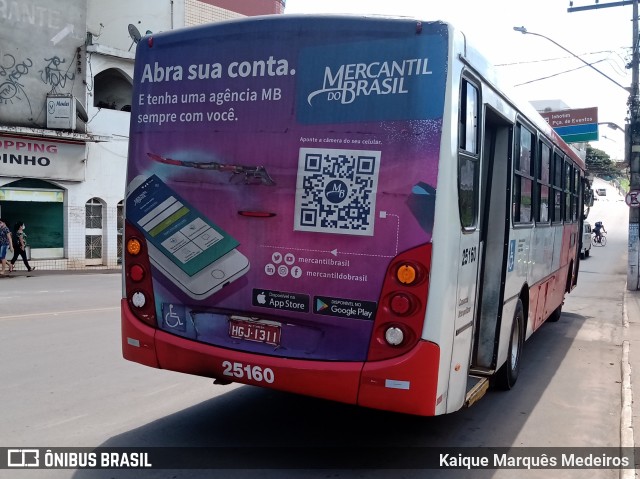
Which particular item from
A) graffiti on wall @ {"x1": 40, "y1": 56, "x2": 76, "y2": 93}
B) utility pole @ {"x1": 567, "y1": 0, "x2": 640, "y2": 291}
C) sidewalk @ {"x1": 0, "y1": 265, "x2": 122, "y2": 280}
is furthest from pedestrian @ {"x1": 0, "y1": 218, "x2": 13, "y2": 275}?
utility pole @ {"x1": 567, "y1": 0, "x2": 640, "y2": 291}

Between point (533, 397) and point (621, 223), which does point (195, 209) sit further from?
point (621, 223)

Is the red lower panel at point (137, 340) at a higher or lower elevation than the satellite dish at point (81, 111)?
lower

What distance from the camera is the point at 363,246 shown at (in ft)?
14.4

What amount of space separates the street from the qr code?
176 cm

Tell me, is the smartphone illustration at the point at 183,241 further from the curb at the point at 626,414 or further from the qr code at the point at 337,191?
the curb at the point at 626,414

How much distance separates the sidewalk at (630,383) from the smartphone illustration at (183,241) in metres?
3.32

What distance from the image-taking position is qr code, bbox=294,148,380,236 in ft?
14.4

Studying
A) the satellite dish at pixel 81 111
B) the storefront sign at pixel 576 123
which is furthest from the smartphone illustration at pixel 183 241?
the storefront sign at pixel 576 123

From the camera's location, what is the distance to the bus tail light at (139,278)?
5.15 metres

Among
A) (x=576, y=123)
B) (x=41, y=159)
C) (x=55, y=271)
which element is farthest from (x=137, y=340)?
(x=576, y=123)

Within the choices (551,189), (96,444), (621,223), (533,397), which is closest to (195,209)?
(96,444)

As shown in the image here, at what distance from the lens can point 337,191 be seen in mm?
4465

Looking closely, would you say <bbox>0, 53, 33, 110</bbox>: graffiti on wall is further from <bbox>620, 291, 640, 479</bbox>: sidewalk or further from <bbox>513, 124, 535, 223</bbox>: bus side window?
<bbox>513, 124, 535, 223</bbox>: bus side window

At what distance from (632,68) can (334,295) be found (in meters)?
20.5
